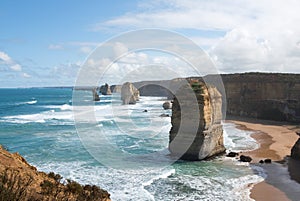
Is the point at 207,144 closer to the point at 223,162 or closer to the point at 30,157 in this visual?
the point at 223,162

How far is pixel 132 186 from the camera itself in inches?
661

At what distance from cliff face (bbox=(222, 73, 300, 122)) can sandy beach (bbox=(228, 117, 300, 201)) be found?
2.31 metres

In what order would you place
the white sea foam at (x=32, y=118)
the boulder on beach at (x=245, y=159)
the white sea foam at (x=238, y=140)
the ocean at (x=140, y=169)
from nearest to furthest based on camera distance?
the ocean at (x=140, y=169) → the boulder on beach at (x=245, y=159) → the white sea foam at (x=238, y=140) → the white sea foam at (x=32, y=118)

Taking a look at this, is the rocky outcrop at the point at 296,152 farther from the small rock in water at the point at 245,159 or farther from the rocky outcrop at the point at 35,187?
the rocky outcrop at the point at 35,187

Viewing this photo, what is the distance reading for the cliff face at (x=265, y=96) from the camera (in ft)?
152

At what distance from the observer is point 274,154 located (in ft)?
84.9

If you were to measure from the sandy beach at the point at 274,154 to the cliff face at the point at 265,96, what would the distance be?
2311mm

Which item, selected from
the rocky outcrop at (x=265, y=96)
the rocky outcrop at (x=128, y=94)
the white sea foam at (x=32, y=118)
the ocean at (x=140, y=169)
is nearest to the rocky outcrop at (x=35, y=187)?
the ocean at (x=140, y=169)

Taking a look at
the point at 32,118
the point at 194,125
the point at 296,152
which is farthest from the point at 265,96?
the point at 32,118

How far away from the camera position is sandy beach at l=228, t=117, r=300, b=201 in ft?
54.4

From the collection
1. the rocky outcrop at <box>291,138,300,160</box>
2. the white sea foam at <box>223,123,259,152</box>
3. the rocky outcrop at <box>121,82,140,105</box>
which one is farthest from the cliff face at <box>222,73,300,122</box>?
the rocky outcrop at <box>121,82,140,105</box>

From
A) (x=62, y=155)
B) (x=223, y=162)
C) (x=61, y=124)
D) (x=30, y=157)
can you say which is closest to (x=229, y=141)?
(x=223, y=162)

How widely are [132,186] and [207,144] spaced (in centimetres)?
780

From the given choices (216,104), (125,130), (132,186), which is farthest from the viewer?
(125,130)
